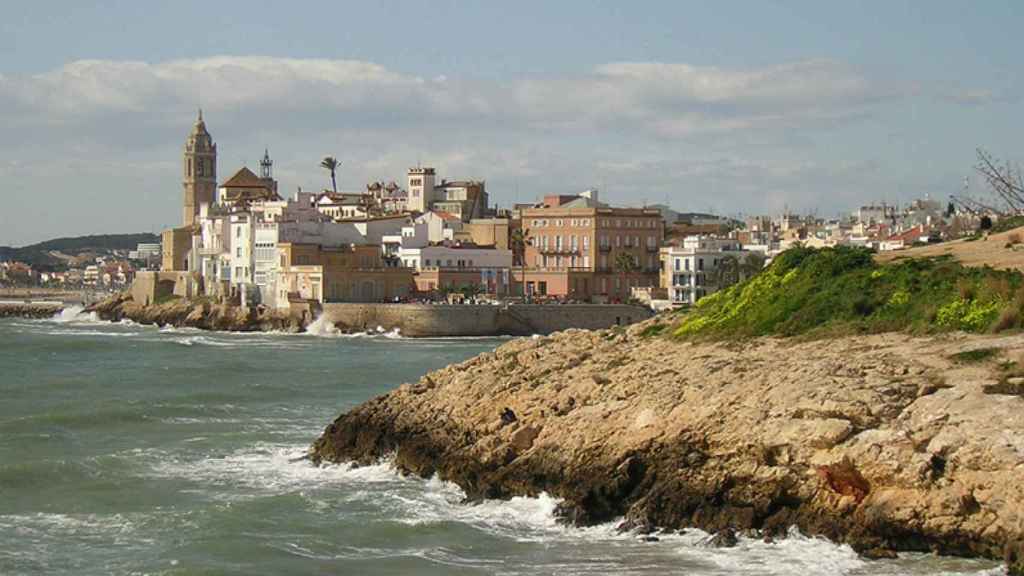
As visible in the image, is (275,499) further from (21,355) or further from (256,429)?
(21,355)

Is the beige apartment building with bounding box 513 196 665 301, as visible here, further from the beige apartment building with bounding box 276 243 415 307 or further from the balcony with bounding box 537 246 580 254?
the beige apartment building with bounding box 276 243 415 307

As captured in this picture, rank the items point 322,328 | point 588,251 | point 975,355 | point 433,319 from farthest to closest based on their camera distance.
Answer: point 588,251
point 322,328
point 433,319
point 975,355

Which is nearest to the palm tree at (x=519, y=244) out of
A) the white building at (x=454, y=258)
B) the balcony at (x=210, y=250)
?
the white building at (x=454, y=258)

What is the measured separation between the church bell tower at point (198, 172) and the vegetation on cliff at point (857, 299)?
279ft

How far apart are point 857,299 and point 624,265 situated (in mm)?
58484

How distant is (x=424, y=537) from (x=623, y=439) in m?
2.94

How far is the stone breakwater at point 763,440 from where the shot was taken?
62.8ft

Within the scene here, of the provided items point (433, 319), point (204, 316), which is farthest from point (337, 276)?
point (204, 316)

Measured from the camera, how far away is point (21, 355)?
60969mm

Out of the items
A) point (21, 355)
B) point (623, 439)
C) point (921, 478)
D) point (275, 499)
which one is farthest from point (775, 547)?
point (21, 355)

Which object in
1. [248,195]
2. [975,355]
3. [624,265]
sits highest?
[248,195]

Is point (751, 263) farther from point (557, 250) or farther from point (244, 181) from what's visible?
point (244, 181)

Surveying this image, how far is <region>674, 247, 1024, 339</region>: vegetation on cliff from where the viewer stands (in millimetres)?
25219

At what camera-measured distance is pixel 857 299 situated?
2772 cm
